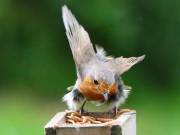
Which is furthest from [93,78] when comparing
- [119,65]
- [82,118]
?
[82,118]

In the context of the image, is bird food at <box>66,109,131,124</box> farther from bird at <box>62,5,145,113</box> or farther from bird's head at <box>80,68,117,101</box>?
bird's head at <box>80,68,117,101</box>

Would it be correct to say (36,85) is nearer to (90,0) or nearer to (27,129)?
(90,0)

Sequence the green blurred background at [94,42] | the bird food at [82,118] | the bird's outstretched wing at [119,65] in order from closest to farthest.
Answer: the bird food at [82,118]
the bird's outstretched wing at [119,65]
the green blurred background at [94,42]

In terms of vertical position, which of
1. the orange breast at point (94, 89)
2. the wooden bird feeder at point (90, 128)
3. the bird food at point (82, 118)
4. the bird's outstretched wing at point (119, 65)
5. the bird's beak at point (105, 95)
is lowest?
the wooden bird feeder at point (90, 128)

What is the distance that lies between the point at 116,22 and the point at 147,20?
412 millimetres

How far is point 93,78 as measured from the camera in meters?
5.77

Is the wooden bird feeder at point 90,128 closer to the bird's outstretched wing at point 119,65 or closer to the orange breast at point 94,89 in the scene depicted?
the orange breast at point 94,89

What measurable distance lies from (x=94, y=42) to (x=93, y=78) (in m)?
5.59

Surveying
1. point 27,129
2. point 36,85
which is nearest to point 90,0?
point 36,85

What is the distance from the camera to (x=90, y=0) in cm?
1179

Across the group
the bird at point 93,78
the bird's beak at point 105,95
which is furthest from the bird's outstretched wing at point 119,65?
the bird's beak at point 105,95

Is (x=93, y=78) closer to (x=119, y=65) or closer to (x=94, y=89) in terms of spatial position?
(x=94, y=89)

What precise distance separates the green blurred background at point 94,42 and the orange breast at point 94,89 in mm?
4795

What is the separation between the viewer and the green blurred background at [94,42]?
11.1m
